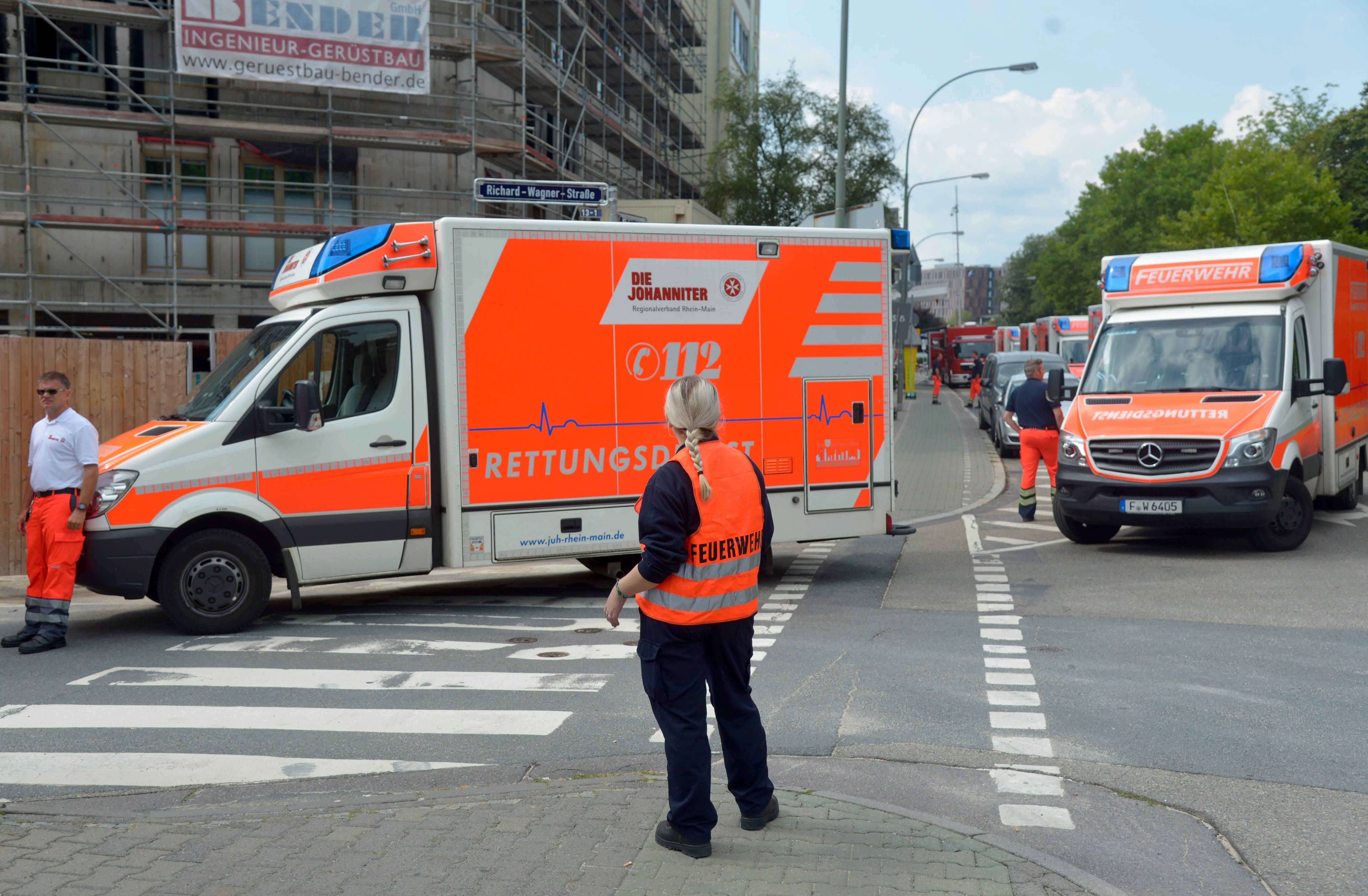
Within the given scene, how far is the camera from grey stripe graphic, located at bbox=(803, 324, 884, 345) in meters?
10.6

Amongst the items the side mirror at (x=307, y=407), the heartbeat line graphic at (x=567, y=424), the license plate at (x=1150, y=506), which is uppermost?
the side mirror at (x=307, y=407)

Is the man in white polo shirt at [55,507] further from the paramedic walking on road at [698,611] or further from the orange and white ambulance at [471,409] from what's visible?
the paramedic walking on road at [698,611]

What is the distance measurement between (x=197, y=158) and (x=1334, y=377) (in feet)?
71.4

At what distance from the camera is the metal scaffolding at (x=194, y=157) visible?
A: 23516 mm

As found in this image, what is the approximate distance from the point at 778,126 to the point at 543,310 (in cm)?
4232

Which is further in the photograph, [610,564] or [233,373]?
[610,564]

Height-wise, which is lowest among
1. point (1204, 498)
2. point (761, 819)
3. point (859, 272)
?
point (761, 819)

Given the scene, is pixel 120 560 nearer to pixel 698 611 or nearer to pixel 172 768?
pixel 172 768

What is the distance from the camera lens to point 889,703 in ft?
21.8

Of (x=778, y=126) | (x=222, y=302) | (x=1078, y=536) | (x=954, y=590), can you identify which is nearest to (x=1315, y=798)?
(x=954, y=590)

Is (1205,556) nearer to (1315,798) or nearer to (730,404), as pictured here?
(730,404)

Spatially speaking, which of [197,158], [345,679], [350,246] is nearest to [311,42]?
[197,158]

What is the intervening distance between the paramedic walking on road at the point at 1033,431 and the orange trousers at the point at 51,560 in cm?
1039

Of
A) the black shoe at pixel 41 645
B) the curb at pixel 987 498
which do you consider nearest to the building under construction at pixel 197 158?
the curb at pixel 987 498
